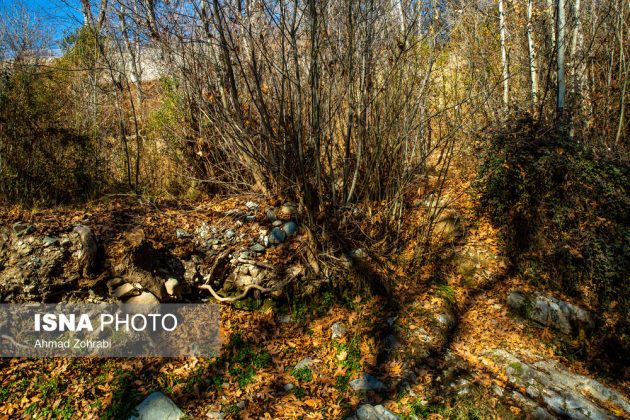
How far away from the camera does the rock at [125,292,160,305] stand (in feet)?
11.3

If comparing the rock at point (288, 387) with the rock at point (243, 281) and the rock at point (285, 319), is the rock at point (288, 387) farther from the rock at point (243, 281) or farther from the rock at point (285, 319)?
the rock at point (243, 281)

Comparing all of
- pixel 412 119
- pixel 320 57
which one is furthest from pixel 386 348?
pixel 320 57

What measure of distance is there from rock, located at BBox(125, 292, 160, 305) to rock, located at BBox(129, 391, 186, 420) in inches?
32.3

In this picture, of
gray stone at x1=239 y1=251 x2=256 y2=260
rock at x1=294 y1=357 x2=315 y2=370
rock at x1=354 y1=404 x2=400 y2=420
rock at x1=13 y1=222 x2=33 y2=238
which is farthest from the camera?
gray stone at x1=239 y1=251 x2=256 y2=260

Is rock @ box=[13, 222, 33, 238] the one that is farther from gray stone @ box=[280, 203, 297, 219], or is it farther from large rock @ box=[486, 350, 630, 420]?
large rock @ box=[486, 350, 630, 420]

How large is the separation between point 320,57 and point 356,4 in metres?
0.70

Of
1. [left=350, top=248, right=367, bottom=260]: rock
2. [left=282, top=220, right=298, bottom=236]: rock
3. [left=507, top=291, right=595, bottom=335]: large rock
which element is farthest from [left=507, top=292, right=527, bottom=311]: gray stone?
[left=282, top=220, right=298, bottom=236]: rock

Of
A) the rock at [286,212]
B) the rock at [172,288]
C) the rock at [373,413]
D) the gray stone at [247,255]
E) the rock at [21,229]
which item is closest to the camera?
the rock at [373,413]

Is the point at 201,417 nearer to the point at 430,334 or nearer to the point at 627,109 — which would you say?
the point at 430,334

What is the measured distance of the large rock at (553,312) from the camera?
4091mm


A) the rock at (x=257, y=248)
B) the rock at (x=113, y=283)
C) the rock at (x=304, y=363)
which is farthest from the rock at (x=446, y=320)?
the rock at (x=113, y=283)

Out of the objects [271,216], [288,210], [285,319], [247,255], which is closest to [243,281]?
[247,255]

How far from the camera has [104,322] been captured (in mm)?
3297

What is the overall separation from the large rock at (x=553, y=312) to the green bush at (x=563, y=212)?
0.21 metres
